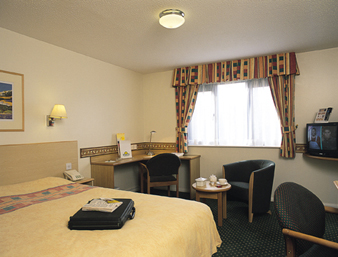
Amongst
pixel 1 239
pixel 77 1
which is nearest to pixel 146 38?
pixel 77 1

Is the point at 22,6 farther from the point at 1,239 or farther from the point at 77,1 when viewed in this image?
the point at 1,239

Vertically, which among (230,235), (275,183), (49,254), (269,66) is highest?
(269,66)

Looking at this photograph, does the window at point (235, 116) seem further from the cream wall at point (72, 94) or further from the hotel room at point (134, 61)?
the cream wall at point (72, 94)

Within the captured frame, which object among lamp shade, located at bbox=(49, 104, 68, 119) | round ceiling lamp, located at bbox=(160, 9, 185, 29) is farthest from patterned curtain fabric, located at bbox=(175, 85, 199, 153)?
lamp shade, located at bbox=(49, 104, 68, 119)

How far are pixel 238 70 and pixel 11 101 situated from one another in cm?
375

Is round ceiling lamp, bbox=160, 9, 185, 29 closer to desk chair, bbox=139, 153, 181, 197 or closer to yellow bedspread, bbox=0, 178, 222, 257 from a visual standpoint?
yellow bedspread, bbox=0, 178, 222, 257

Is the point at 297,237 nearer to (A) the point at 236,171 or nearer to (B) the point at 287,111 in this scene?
(A) the point at 236,171

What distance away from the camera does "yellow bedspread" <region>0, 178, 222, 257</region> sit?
1344 millimetres

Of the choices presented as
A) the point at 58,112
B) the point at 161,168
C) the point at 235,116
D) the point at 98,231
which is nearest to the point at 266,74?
the point at 235,116

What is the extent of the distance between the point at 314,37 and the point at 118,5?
2.81m

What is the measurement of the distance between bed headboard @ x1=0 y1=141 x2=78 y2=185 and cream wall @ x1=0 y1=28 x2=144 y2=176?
0.10 m

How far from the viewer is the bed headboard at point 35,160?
2797 mm

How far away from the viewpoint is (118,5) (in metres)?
2.41

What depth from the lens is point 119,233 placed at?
5.01 ft
